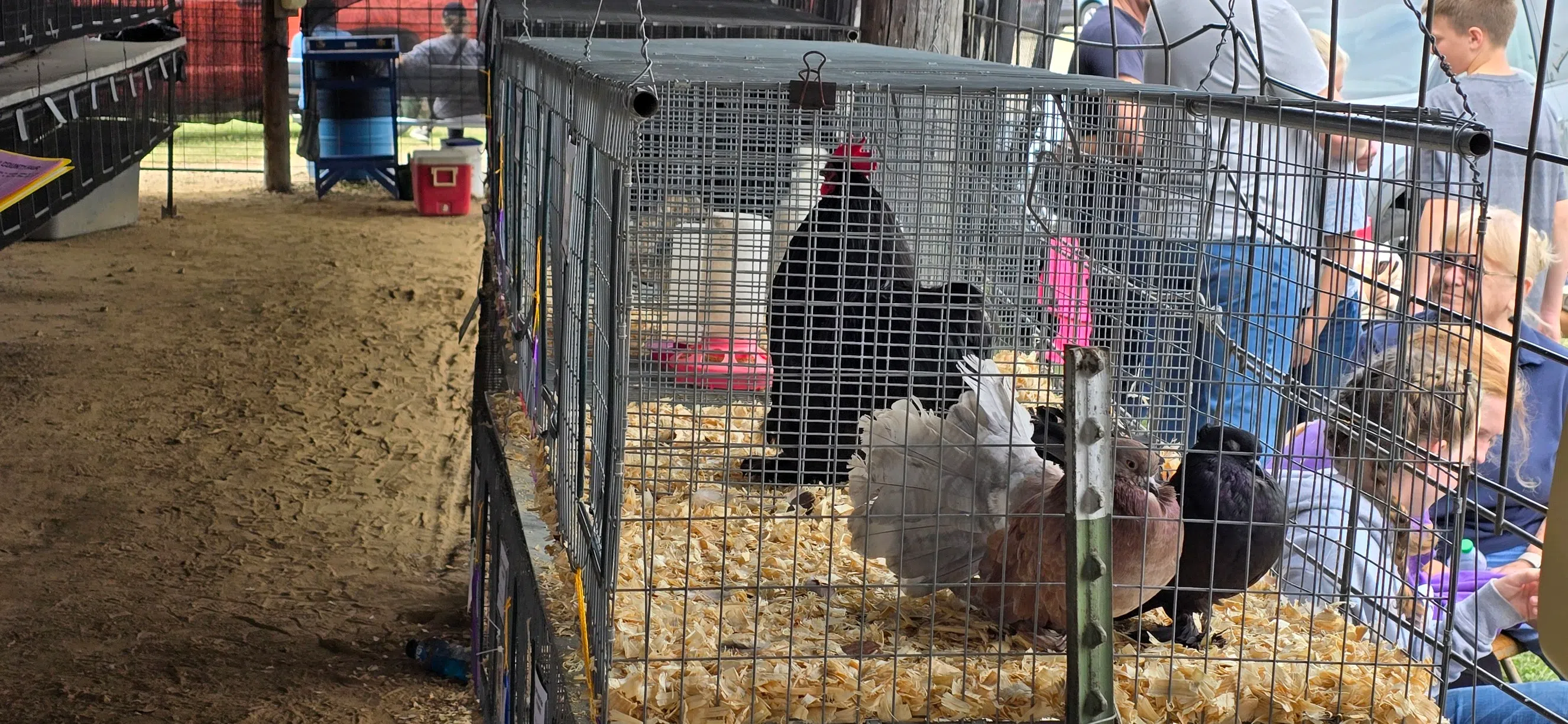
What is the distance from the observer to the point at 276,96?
9688 millimetres

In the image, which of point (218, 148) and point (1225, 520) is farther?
point (218, 148)

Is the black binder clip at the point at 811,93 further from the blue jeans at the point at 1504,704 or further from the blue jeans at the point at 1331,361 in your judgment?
the blue jeans at the point at 1504,704

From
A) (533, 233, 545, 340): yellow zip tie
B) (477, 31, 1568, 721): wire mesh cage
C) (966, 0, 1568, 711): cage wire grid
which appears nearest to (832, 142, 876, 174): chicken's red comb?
(477, 31, 1568, 721): wire mesh cage

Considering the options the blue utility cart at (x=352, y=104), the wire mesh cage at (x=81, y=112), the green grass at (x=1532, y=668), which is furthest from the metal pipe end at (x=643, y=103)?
the blue utility cart at (x=352, y=104)

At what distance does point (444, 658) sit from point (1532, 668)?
269cm

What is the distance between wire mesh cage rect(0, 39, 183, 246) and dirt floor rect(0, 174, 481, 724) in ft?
2.66

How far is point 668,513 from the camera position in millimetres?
2039

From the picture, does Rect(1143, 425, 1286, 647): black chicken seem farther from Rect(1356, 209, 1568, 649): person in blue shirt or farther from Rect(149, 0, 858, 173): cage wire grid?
Rect(149, 0, 858, 173): cage wire grid

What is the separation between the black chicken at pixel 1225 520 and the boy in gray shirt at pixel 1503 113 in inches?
55.4

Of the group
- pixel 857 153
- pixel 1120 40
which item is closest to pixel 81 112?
pixel 1120 40

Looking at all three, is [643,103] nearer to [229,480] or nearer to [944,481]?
[944,481]

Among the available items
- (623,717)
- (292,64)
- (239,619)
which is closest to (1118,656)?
(623,717)

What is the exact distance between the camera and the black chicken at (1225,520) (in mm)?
1583

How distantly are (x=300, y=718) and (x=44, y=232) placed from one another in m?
5.99
